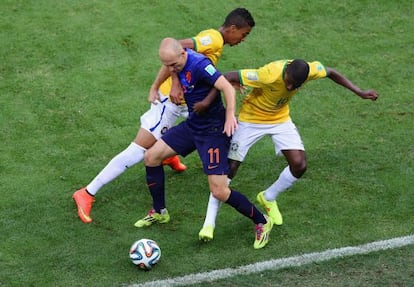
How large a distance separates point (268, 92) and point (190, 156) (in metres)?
2.00

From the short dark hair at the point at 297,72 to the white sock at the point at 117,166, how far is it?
5.64 ft

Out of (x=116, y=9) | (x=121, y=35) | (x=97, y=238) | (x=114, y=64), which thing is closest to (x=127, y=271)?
(x=97, y=238)

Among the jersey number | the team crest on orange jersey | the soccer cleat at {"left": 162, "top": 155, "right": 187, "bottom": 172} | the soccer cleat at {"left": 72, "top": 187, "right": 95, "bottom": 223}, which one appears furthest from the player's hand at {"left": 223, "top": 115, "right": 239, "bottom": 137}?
the soccer cleat at {"left": 162, "top": 155, "right": 187, "bottom": 172}

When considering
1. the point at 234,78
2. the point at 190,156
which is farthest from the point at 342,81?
the point at 190,156

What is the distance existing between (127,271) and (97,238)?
69cm

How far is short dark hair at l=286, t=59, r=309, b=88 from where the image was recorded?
287 inches

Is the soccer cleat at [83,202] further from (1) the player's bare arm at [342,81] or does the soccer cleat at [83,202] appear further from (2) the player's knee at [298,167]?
(1) the player's bare arm at [342,81]

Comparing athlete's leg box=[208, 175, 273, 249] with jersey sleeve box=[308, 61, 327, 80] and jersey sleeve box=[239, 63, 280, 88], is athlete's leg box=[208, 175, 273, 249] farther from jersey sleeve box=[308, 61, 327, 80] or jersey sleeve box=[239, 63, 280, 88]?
jersey sleeve box=[308, 61, 327, 80]

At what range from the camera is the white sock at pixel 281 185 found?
25.4 ft

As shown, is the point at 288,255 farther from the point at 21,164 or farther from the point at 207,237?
the point at 21,164

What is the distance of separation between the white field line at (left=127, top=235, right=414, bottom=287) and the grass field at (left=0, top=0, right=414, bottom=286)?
9 cm

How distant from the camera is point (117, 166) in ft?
26.6

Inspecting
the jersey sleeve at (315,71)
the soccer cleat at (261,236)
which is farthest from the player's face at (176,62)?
the soccer cleat at (261,236)

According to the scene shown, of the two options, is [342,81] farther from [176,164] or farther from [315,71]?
[176,164]
